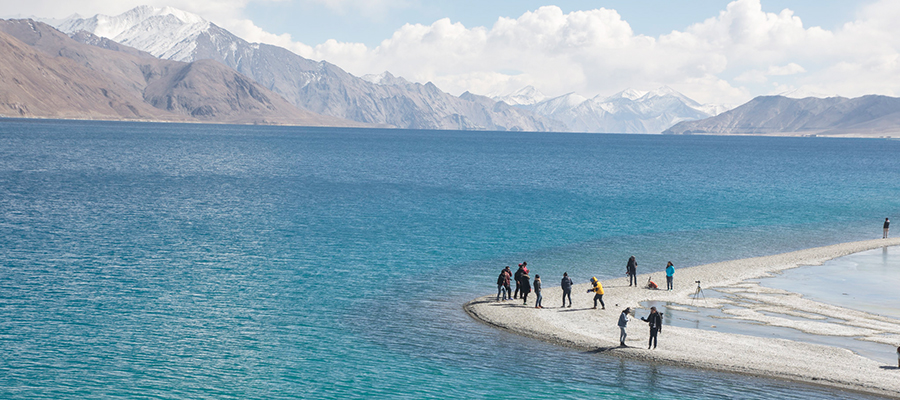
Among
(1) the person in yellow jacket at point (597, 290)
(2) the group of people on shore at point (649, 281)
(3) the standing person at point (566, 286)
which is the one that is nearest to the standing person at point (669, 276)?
(2) the group of people on shore at point (649, 281)

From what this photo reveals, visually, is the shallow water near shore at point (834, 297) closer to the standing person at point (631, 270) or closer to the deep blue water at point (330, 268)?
the standing person at point (631, 270)

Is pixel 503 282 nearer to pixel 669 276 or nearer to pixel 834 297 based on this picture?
pixel 669 276

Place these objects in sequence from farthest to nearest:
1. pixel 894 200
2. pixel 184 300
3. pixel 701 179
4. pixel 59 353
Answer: pixel 701 179 < pixel 894 200 < pixel 184 300 < pixel 59 353

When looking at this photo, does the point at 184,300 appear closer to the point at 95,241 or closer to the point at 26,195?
the point at 95,241

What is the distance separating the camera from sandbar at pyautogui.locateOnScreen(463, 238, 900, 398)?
29391 mm

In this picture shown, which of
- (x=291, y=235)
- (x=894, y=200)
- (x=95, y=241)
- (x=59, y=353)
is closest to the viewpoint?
(x=59, y=353)

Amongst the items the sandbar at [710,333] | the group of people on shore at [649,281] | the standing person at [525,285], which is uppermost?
the group of people on shore at [649,281]

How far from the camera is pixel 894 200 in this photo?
9919 cm

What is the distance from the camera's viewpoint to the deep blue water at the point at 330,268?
28.4 meters

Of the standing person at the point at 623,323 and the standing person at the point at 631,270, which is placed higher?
the standing person at the point at 631,270

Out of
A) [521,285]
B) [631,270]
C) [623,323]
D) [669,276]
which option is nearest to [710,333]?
[623,323]

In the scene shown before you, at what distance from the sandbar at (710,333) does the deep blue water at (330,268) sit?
1051mm

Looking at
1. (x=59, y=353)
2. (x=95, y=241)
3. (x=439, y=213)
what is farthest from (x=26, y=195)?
(x=59, y=353)

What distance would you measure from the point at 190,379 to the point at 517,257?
102 feet
